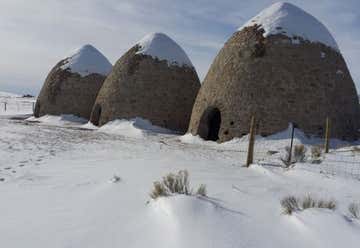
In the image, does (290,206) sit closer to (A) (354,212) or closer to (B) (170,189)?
(A) (354,212)

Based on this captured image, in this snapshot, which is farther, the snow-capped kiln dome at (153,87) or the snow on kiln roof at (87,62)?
the snow on kiln roof at (87,62)

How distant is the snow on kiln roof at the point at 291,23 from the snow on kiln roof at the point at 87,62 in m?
13.7

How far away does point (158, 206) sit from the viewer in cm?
514

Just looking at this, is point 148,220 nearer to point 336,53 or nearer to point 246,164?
point 246,164

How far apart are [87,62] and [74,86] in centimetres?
215

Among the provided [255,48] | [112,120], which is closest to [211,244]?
[255,48]

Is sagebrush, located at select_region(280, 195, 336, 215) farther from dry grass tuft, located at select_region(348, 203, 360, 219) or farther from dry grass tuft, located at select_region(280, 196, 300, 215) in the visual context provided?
dry grass tuft, located at select_region(348, 203, 360, 219)

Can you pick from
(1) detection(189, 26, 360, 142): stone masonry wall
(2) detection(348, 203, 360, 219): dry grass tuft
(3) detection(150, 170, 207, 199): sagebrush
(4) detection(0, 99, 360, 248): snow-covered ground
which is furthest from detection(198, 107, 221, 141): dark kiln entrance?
(2) detection(348, 203, 360, 219): dry grass tuft

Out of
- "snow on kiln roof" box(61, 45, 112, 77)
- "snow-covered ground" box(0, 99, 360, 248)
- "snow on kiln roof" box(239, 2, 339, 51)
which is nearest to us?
"snow-covered ground" box(0, 99, 360, 248)

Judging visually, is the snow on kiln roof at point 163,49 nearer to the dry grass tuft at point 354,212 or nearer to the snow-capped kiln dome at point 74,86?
the snow-capped kiln dome at point 74,86

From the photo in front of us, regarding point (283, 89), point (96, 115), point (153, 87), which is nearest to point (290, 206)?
point (283, 89)

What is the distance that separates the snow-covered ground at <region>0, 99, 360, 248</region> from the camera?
4285 mm

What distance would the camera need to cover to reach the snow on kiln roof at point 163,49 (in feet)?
73.8

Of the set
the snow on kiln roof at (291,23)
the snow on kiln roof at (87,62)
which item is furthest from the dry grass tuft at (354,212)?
the snow on kiln roof at (87,62)
